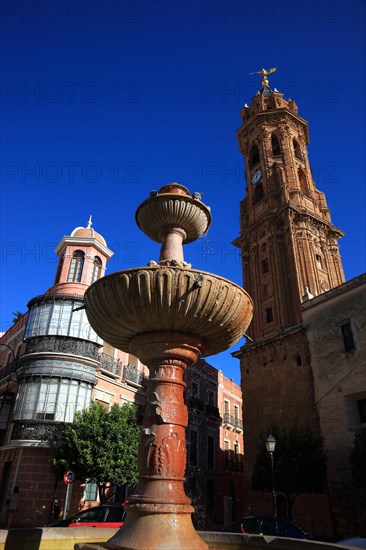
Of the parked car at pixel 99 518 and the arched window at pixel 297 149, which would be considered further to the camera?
the arched window at pixel 297 149

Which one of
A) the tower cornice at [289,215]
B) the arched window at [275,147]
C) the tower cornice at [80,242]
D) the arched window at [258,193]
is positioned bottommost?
the tower cornice at [80,242]

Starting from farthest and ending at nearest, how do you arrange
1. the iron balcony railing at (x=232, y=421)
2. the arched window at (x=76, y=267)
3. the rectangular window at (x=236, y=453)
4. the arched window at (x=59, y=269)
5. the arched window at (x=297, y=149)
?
the arched window at (x=297, y=149) < the rectangular window at (x=236, y=453) < the iron balcony railing at (x=232, y=421) < the arched window at (x=59, y=269) < the arched window at (x=76, y=267)

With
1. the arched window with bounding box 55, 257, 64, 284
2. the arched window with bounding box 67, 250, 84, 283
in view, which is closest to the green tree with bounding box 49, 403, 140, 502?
the arched window with bounding box 67, 250, 84, 283

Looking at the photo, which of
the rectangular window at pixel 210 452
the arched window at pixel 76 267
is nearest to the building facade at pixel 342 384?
the rectangular window at pixel 210 452

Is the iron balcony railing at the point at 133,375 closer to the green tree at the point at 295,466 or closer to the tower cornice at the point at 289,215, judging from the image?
the green tree at the point at 295,466

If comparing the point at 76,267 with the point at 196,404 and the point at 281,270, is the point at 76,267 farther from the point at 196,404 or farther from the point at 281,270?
the point at 281,270

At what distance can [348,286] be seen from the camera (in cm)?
1841

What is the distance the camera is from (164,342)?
17.9 ft

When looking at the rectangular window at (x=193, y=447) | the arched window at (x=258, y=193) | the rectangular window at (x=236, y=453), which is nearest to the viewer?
the rectangular window at (x=193, y=447)

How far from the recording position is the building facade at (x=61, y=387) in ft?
53.0

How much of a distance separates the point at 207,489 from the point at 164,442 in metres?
24.5

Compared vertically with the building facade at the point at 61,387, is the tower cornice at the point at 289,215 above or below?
above

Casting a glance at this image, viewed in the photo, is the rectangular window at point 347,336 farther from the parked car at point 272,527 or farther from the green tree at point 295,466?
the parked car at point 272,527

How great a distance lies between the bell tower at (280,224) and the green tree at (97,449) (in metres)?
12.3
